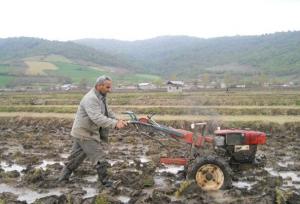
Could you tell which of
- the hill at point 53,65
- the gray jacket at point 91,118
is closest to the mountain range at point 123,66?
the hill at point 53,65

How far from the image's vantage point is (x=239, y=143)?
961 cm

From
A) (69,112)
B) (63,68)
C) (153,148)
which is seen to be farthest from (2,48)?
(153,148)

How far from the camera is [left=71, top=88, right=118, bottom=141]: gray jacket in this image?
30.0ft

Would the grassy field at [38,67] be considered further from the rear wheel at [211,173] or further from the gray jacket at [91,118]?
the rear wheel at [211,173]

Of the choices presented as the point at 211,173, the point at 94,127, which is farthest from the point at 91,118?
the point at 211,173

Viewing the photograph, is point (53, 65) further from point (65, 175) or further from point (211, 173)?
point (211, 173)

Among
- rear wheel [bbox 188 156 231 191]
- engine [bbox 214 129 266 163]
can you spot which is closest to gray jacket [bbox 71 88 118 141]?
rear wheel [bbox 188 156 231 191]

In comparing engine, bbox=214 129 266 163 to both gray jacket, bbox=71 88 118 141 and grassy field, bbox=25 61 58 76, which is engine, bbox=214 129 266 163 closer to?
gray jacket, bbox=71 88 118 141

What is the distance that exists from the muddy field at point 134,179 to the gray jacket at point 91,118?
43.1 inches

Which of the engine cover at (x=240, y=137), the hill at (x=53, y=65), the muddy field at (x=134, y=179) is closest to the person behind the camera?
the muddy field at (x=134, y=179)

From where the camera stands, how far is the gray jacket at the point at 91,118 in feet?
30.0

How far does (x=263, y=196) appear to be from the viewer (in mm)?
8406

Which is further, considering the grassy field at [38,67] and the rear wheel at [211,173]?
the grassy field at [38,67]

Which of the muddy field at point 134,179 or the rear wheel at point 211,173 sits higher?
the rear wheel at point 211,173
